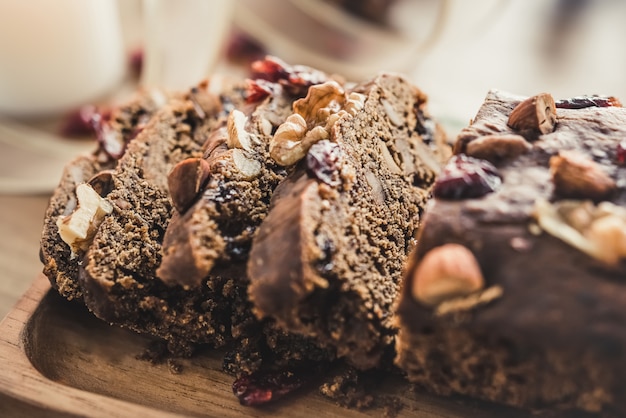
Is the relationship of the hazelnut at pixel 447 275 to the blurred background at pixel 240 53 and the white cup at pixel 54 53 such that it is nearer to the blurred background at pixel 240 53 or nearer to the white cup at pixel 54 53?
the blurred background at pixel 240 53

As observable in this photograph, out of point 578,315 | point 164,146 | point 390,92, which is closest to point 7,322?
point 164,146

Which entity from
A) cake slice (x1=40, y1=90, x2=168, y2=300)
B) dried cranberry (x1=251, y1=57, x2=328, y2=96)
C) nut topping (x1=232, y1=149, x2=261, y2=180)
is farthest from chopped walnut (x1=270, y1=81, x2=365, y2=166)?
cake slice (x1=40, y1=90, x2=168, y2=300)

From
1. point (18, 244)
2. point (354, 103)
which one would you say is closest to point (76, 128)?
point (18, 244)

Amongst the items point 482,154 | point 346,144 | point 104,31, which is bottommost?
point 104,31

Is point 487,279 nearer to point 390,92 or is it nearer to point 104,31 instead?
point 390,92

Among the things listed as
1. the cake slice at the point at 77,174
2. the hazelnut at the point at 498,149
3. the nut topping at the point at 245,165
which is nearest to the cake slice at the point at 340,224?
the nut topping at the point at 245,165

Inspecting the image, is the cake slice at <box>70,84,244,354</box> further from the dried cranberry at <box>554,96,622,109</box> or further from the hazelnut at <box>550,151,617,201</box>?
the dried cranberry at <box>554,96,622,109</box>
